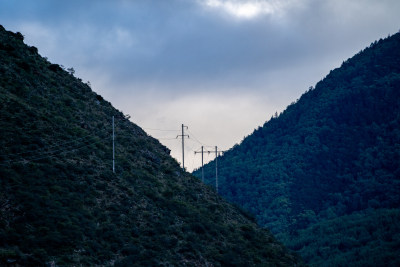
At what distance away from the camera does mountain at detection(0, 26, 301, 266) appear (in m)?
40.2

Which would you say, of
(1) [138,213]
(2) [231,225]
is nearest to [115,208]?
(1) [138,213]

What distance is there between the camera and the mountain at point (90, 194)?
132ft

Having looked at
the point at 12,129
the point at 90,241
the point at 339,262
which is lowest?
the point at 339,262

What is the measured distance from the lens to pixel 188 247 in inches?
1965

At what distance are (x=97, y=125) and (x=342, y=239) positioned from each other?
99867mm

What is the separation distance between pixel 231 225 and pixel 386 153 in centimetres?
14527

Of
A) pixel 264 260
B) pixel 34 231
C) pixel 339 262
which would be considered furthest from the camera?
pixel 339 262

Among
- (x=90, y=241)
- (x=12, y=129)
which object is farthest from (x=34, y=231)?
(x=12, y=129)

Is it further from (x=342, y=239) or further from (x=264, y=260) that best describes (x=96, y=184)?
(x=342, y=239)

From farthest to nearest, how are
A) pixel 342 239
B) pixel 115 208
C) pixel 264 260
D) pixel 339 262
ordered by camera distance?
pixel 342 239 → pixel 339 262 → pixel 264 260 → pixel 115 208

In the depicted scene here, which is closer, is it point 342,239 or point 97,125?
point 97,125

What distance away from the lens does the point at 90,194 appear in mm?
48500

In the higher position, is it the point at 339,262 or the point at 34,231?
the point at 34,231

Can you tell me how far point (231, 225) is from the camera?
2431 inches
